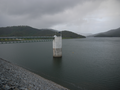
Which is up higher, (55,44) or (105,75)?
(55,44)

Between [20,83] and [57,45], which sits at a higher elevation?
[57,45]

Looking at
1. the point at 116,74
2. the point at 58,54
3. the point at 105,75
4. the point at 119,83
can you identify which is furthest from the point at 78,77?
the point at 58,54

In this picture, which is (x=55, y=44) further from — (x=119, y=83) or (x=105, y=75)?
(x=119, y=83)

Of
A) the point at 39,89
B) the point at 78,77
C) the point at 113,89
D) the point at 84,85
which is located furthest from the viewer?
the point at 78,77

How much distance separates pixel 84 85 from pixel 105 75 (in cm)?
570

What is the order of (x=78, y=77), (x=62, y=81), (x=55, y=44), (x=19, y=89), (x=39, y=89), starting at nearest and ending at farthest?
(x=19, y=89) → (x=39, y=89) → (x=62, y=81) → (x=78, y=77) → (x=55, y=44)

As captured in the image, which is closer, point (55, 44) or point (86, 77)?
point (86, 77)

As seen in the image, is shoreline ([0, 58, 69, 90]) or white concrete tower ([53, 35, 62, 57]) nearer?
shoreline ([0, 58, 69, 90])

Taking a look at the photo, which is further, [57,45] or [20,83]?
[57,45]

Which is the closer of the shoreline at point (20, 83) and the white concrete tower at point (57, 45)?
the shoreline at point (20, 83)

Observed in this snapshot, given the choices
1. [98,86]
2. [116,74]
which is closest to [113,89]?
[98,86]

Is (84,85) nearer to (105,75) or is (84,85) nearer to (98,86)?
(98,86)

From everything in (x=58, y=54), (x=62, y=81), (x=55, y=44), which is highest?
(x=55, y=44)

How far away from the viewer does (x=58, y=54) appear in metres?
29.3
